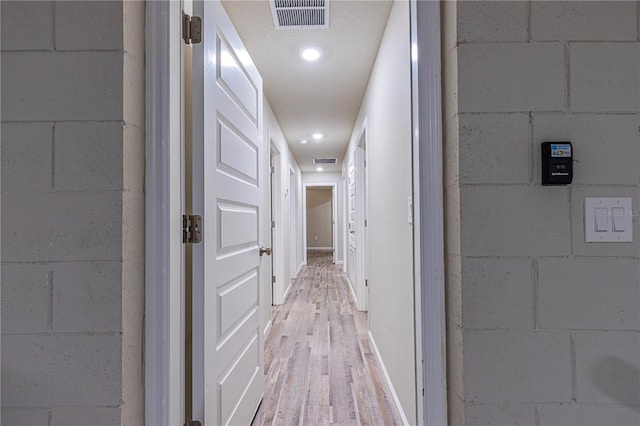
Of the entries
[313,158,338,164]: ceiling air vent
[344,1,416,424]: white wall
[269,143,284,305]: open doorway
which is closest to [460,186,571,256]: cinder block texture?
[344,1,416,424]: white wall

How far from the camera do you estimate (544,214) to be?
95 centimetres

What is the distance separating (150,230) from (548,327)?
1.20 metres

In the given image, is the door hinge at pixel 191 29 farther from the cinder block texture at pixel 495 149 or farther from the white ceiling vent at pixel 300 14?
the cinder block texture at pixel 495 149

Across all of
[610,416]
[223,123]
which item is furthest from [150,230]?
→ [610,416]

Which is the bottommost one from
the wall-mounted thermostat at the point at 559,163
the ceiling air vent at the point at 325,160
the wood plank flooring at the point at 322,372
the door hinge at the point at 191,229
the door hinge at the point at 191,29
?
the wood plank flooring at the point at 322,372

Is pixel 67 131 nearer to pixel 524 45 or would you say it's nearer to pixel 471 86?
pixel 471 86

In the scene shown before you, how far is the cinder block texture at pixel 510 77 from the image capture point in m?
0.96

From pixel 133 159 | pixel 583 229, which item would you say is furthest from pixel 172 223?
pixel 583 229

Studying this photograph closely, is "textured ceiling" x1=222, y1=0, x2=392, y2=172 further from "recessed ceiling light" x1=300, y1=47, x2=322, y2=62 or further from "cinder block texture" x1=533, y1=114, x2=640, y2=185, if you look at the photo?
"cinder block texture" x1=533, y1=114, x2=640, y2=185

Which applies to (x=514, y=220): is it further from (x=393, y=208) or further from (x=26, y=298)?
(x=26, y=298)

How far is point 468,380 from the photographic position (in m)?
0.94

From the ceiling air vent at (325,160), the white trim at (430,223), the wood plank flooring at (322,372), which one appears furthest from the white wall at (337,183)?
the white trim at (430,223)

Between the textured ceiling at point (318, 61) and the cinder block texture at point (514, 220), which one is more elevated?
the textured ceiling at point (318, 61)

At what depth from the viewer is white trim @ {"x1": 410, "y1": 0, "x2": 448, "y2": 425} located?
103cm
